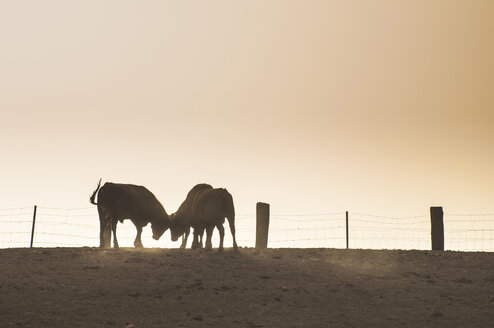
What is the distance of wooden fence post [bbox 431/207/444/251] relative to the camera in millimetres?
25250

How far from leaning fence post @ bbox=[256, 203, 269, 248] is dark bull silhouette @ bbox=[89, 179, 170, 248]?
12.0 feet

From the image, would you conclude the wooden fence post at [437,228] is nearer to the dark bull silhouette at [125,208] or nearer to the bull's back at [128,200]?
the dark bull silhouette at [125,208]

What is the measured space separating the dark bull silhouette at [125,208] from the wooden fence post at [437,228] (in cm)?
960

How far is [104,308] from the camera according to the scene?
15.1m

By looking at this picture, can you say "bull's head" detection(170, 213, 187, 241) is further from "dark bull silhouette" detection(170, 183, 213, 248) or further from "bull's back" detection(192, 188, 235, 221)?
"bull's back" detection(192, 188, 235, 221)

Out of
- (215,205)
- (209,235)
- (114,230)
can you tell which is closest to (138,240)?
(114,230)

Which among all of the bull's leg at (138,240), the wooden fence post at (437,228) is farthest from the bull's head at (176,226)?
the wooden fence post at (437,228)

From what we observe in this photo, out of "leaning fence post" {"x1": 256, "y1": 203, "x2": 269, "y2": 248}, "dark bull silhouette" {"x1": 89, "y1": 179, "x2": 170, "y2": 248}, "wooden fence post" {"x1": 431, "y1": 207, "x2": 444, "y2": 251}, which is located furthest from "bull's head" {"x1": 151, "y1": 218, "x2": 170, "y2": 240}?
"wooden fence post" {"x1": 431, "y1": 207, "x2": 444, "y2": 251}

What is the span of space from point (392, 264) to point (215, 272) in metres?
5.28

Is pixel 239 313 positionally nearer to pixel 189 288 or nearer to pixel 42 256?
pixel 189 288

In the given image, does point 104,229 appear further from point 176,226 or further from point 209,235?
point 209,235

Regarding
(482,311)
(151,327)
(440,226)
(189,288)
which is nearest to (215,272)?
(189,288)

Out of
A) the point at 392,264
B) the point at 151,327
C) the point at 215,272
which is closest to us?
the point at 151,327

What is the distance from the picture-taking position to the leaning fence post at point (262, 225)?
26.2m
